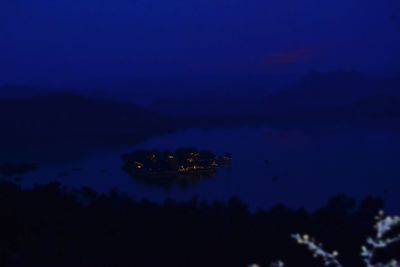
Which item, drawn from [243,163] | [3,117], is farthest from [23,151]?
[243,163]

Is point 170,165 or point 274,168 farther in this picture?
point 274,168

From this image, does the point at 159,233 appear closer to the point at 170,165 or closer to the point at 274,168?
the point at 170,165

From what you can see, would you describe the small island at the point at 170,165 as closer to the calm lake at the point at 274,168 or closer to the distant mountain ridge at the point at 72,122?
the calm lake at the point at 274,168

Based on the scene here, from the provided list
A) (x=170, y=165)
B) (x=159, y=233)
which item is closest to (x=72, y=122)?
(x=170, y=165)

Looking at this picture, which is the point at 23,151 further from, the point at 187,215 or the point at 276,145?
the point at 187,215

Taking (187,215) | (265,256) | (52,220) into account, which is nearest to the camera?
(265,256)

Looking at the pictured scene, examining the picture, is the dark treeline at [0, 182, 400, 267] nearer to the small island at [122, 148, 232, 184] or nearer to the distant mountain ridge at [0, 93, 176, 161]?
the small island at [122, 148, 232, 184]
